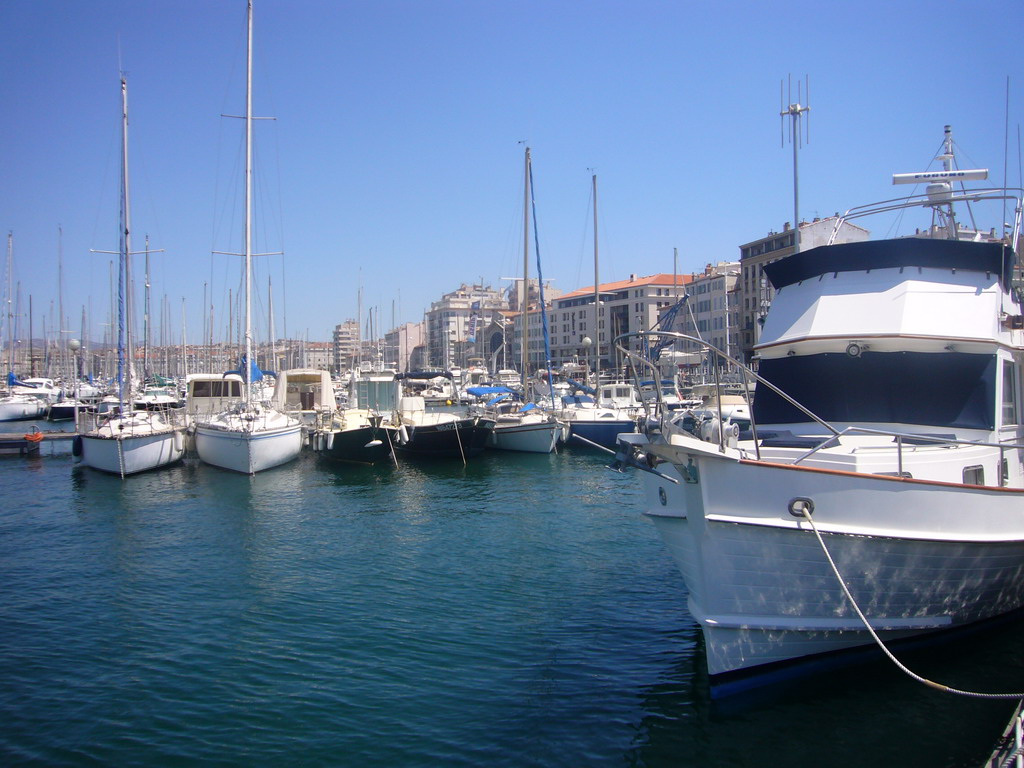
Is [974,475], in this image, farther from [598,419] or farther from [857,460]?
[598,419]

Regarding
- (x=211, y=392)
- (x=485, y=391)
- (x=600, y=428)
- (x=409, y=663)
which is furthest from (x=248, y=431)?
(x=409, y=663)

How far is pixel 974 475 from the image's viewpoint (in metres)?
10.0

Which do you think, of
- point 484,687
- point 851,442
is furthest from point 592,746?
point 851,442

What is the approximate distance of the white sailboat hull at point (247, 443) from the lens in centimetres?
2941

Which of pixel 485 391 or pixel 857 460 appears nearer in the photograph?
pixel 857 460

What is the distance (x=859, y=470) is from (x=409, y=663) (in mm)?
6457

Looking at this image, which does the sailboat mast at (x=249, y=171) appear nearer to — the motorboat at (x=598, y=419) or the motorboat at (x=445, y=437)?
the motorboat at (x=445, y=437)

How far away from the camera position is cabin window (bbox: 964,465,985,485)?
9930mm

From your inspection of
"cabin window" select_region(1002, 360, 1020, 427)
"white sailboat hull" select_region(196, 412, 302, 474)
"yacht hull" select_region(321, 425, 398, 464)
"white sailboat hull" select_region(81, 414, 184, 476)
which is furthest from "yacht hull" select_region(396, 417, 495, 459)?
"cabin window" select_region(1002, 360, 1020, 427)

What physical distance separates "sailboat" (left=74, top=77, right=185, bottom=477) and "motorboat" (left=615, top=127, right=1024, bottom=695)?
25.6 m

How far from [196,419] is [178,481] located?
7767mm

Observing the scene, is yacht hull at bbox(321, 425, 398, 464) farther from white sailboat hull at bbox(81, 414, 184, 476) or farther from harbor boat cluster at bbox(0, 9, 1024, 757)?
harbor boat cluster at bbox(0, 9, 1024, 757)

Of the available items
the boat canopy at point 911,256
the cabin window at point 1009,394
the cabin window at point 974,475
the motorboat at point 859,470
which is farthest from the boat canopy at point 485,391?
the cabin window at point 974,475

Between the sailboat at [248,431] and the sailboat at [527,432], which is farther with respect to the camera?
the sailboat at [527,432]
